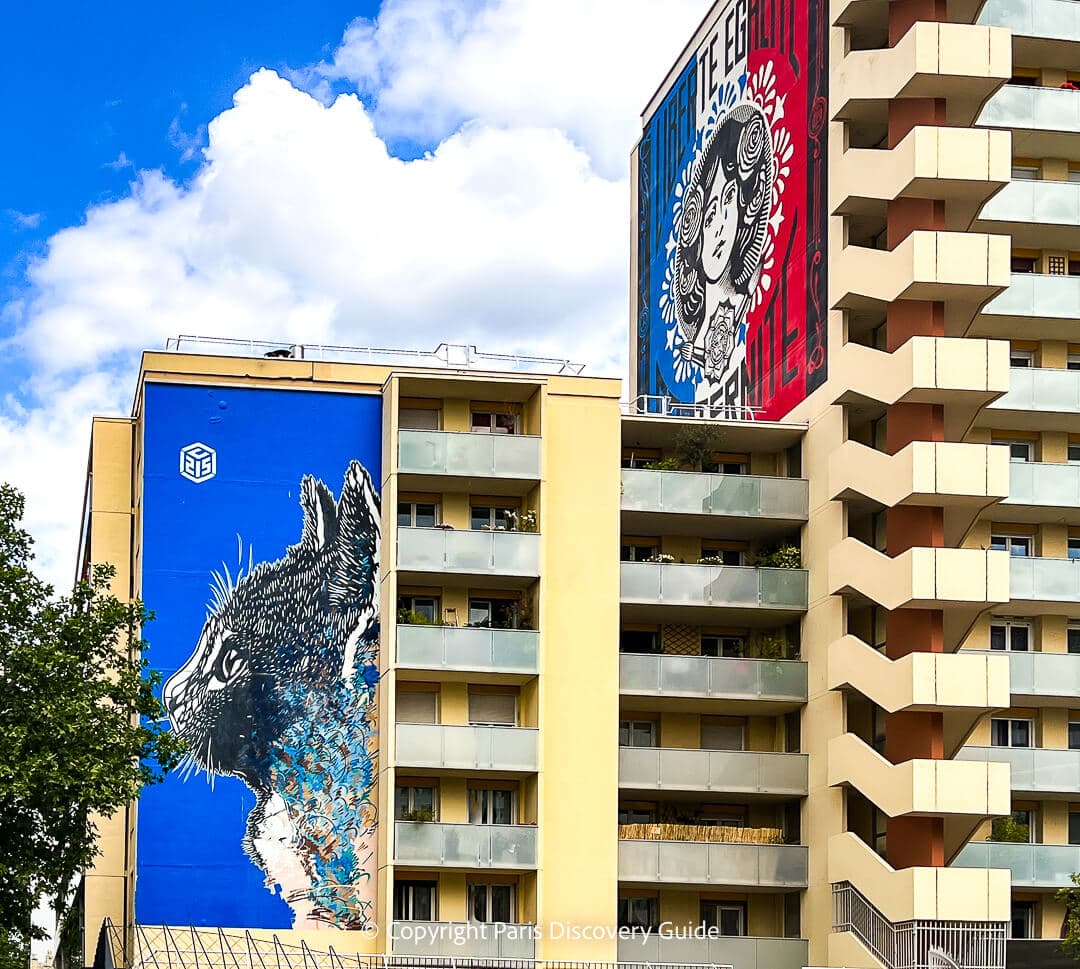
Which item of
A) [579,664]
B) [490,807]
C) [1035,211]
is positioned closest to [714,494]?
[579,664]

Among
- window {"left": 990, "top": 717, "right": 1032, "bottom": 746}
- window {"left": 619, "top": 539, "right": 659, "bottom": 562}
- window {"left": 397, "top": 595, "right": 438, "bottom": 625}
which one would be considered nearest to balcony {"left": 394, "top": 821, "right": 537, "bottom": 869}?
window {"left": 397, "top": 595, "right": 438, "bottom": 625}

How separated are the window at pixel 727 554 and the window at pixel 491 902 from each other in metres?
11.4

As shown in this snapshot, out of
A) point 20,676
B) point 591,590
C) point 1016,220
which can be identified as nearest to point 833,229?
point 1016,220

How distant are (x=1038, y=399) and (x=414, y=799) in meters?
19.7

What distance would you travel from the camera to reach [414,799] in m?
54.8

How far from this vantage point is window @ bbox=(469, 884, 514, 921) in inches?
2153

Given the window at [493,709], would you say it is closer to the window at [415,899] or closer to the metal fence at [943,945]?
the window at [415,899]

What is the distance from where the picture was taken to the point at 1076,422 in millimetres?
56812

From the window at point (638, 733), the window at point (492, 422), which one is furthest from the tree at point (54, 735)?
the window at point (638, 733)

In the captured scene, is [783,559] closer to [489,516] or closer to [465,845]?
[489,516]

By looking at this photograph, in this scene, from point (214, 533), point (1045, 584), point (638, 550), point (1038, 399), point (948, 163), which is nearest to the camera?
point (948, 163)

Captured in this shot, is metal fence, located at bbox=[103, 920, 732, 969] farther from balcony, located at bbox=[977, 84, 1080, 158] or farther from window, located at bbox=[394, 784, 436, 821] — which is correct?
balcony, located at bbox=[977, 84, 1080, 158]

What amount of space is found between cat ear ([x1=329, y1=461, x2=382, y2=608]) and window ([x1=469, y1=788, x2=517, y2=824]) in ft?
19.3

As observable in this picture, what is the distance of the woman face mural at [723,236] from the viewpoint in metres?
63.7
